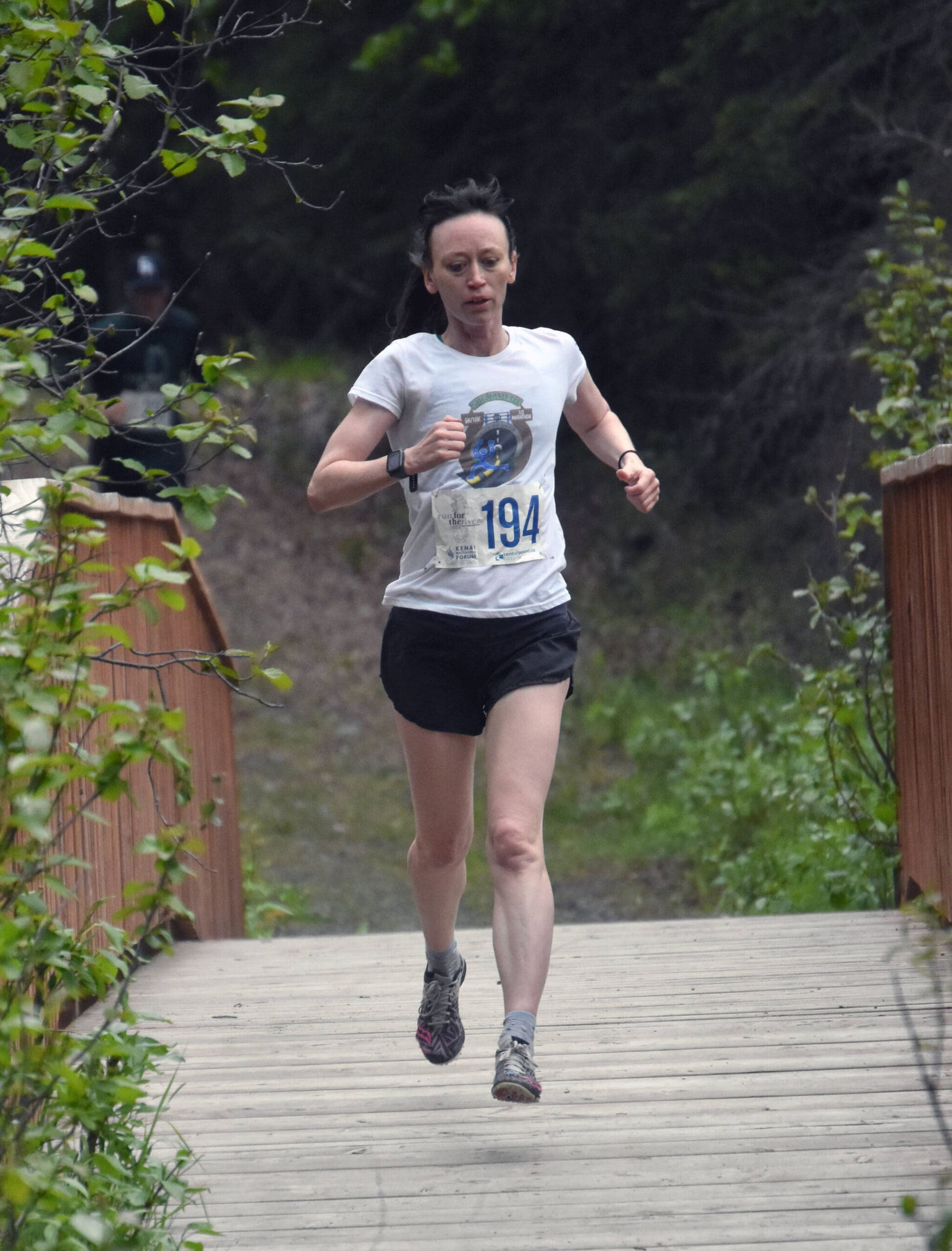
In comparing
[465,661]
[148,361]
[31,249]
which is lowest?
[465,661]

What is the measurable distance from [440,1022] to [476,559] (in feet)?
3.41

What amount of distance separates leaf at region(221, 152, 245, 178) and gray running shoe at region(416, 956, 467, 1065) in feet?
5.95

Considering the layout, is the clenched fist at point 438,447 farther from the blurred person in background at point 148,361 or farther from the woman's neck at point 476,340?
the blurred person in background at point 148,361

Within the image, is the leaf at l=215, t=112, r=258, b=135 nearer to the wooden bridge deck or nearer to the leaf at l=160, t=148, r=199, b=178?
the leaf at l=160, t=148, r=199, b=178

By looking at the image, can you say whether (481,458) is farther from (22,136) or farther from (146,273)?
(146,273)

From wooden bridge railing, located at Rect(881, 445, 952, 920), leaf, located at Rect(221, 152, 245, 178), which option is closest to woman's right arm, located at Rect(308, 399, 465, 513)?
leaf, located at Rect(221, 152, 245, 178)

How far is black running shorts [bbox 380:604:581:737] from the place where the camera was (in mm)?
3475

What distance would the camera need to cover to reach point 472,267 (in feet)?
11.5

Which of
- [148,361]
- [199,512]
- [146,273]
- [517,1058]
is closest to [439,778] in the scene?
[517,1058]

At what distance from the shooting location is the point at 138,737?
215cm

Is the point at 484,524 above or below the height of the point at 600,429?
below

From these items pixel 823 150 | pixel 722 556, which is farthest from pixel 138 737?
pixel 722 556

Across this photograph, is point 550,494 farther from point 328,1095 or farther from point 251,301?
point 251,301

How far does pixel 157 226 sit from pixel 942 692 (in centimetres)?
1531
